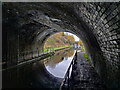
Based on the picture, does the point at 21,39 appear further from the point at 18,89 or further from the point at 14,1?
the point at 18,89

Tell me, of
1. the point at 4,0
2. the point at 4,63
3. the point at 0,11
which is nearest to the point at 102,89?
the point at 4,0

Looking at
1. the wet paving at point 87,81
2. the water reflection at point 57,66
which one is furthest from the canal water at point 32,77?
the wet paving at point 87,81

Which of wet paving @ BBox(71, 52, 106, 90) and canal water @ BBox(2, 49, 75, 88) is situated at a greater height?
wet paving @ BBox(71, 52, 106, 90)

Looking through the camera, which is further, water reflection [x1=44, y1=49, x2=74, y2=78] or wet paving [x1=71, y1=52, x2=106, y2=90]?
water reflection [x1=44, y1=49, x2=74, y2=78]

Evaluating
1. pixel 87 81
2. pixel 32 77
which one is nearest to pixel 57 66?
pixel 32 77

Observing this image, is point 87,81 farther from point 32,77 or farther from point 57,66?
point 57,66

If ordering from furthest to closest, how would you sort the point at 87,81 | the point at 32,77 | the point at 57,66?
the point at 57,66 → the point at 32,77 → the point at 87,81

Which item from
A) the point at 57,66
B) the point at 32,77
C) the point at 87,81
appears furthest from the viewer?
the point at 57,66

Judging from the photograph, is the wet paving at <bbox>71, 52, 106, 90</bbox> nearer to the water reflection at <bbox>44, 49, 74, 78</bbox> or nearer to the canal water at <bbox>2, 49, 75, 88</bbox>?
the canal water at <bbox>2, 49, 75, 88</bbox>

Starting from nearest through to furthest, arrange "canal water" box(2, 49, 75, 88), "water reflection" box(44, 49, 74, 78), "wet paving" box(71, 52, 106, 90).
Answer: "wet paving" box(71, 52, 106, 90) < "canal water" box(2, 49, 75, 88) < "water reflection" box(44, 49, 74, 78)

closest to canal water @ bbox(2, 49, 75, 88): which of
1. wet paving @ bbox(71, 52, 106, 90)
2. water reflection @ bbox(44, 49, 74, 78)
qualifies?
water reflection @ bbox(44, 49, 74, 78)

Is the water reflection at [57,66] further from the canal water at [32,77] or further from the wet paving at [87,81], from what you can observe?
the wet paving at [87,81]

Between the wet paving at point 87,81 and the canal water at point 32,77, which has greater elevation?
the wet paving at point 87,81

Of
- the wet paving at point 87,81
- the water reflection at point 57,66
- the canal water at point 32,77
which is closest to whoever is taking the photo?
the wet paving at point 87,81
